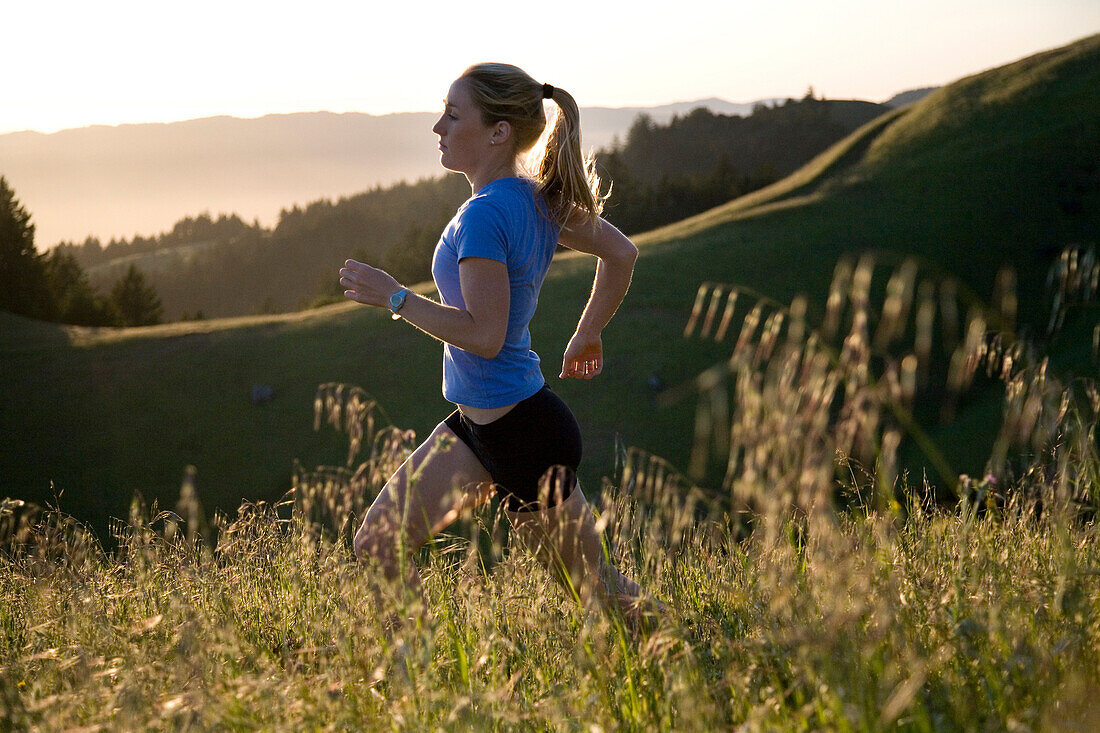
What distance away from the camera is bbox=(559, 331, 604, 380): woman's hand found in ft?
13.2

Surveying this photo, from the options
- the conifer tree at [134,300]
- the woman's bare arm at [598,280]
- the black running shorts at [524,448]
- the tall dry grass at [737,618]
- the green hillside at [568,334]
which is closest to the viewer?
the tall dry grass at [737,618]

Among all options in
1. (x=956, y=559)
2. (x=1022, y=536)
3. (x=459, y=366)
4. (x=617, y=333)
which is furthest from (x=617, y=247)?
(x=617, y=333)

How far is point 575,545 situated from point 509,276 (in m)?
1.04

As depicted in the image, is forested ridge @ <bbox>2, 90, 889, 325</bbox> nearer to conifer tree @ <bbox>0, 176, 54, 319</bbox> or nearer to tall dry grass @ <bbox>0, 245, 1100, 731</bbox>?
conifer tree @ <bbox>0, 176, 54, 319</bbox>

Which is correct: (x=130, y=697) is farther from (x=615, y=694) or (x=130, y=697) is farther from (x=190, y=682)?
(x=615, y=694)

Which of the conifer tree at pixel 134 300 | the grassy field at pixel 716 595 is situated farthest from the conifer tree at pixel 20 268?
the grassy field at pixel 716 595

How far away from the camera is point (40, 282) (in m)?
35.4

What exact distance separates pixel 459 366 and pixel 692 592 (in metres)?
1.31

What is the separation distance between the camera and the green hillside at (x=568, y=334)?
20.9m

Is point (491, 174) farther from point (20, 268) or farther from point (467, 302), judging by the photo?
point (20, 268)

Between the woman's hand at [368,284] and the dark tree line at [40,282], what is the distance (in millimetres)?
36915

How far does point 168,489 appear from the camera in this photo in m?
19.9

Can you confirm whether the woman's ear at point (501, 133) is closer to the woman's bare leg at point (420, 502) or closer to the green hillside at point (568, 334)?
the woman's bare leg at point (420, 502)

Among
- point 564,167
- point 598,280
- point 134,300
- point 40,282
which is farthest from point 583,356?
point 134,300
